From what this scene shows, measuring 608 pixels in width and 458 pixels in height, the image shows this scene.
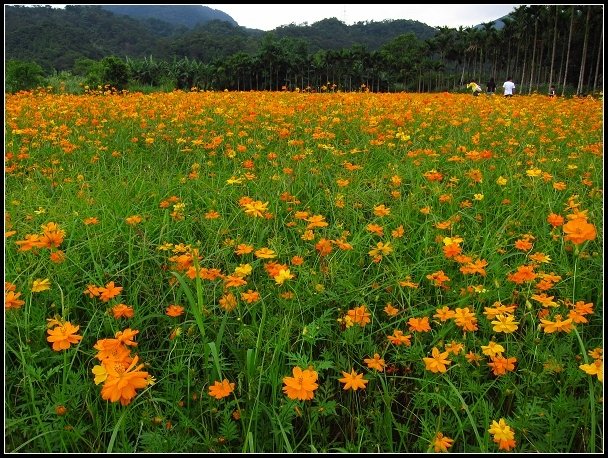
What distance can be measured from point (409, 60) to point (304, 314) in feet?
130

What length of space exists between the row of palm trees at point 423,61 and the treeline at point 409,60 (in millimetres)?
61

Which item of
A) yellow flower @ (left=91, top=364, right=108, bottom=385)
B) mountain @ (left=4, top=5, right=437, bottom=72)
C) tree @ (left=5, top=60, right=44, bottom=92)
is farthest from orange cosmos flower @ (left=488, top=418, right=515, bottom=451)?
tree @ (left=5, top=60, right=44, bottom=92)

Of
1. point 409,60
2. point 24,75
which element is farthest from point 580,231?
point 409,60

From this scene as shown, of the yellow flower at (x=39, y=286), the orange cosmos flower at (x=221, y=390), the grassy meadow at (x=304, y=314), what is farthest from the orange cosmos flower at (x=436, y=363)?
the yellow flower at (x=39, y=286)

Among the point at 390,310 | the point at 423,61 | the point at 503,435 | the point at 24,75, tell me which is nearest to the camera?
the point at 503,435

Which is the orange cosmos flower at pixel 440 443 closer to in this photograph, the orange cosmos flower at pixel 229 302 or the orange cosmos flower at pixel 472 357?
the orange cosmos flower at pixel 472 357

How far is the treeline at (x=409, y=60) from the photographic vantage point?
1018 inches

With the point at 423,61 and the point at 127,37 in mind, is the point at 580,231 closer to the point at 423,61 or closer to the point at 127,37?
the point at 423,61

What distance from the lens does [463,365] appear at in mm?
1208

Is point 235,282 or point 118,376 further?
point 235,282

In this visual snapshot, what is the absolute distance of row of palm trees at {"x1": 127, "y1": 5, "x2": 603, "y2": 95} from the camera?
26453mm

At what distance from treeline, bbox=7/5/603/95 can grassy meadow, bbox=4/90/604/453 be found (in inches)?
841

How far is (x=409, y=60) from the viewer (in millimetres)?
37562

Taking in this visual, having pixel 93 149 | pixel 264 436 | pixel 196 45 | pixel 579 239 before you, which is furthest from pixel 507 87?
pixel 196 45
